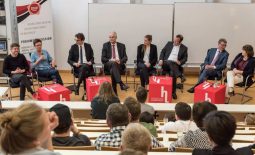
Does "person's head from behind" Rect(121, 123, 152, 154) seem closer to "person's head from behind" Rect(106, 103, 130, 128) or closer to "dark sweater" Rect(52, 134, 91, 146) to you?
"dark sweater" Rect(52, 134, 91, 146)

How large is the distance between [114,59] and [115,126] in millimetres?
4782

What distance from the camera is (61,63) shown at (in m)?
9.97

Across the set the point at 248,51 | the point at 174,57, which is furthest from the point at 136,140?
the point at 174,57

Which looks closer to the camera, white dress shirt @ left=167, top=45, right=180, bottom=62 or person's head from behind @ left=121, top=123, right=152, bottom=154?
person's head from behind @ left=121, top=123, right=152, bottom=154

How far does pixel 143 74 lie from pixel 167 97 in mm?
989

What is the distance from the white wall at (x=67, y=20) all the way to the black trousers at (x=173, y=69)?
258 centimetres

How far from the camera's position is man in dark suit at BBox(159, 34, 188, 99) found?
815cm

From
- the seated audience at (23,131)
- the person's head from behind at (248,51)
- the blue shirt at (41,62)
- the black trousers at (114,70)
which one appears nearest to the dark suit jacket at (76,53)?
the black trousers at (114,70)

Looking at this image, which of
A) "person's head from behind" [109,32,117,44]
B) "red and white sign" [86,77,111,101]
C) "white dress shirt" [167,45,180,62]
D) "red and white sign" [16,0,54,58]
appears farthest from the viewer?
"red and white sign" [16,0,54,58]

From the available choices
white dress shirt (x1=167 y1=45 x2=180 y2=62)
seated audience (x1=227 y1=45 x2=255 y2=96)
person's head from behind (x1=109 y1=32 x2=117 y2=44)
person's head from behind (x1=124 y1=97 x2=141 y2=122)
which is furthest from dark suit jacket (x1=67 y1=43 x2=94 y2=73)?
person's head from behind (x1=124 y1=97 x2=141 y2=122)

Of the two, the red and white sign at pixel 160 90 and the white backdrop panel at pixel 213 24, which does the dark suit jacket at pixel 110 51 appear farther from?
the white backdrop panel at pixel 213 24

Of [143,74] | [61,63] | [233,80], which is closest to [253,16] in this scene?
[233,80]

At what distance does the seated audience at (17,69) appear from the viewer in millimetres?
7516

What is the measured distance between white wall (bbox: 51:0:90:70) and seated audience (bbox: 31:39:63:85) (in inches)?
72.6
